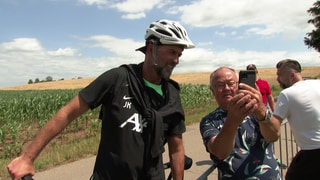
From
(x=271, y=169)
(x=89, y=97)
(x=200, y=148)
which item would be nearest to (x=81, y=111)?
(x=89, y=97)

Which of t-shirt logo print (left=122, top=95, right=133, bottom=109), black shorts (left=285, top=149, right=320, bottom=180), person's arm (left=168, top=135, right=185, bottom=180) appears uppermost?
t-shirt logo print (left=122, top=95, right=133, bottom=109)

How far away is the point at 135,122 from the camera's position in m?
2.30

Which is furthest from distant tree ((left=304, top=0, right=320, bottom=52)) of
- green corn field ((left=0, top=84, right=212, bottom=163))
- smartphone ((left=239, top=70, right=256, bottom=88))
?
smartphone ((left=239, top=70, right=256, bottom=88))

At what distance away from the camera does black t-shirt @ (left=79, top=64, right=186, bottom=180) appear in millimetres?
2275

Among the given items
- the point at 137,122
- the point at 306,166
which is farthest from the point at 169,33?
the point at 306,166

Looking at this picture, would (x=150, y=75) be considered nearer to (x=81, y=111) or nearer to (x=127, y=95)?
(x=127, y=95)

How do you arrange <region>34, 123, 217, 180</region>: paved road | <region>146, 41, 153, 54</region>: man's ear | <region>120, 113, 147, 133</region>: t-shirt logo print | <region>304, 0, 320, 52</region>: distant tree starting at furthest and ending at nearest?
<region>304, 0, 320, 52</region>: distant tree < <region>34, 123, 217, 180</region>: paved road < <region>146, 41, 153, 54</region>: man's ear < <region>120, 113, 147, 133</region>: t-shirt logo print

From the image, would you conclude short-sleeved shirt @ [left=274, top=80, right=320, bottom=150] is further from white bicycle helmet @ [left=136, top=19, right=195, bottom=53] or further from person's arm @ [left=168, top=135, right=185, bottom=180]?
white bicycle helmet @ [left=136, top=19, right=195, bottom=53]

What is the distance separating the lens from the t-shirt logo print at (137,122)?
2.29m

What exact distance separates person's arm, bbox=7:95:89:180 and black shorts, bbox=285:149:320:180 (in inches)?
84.1

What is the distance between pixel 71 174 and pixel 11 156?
2.99 meters

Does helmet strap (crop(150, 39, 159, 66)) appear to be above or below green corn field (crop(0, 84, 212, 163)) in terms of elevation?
above

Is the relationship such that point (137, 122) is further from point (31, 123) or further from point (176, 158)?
point (31, 123)

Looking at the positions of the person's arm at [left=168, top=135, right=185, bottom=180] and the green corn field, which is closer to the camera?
the person's arm at [left=168, top=135, right=185, bottom=180]
